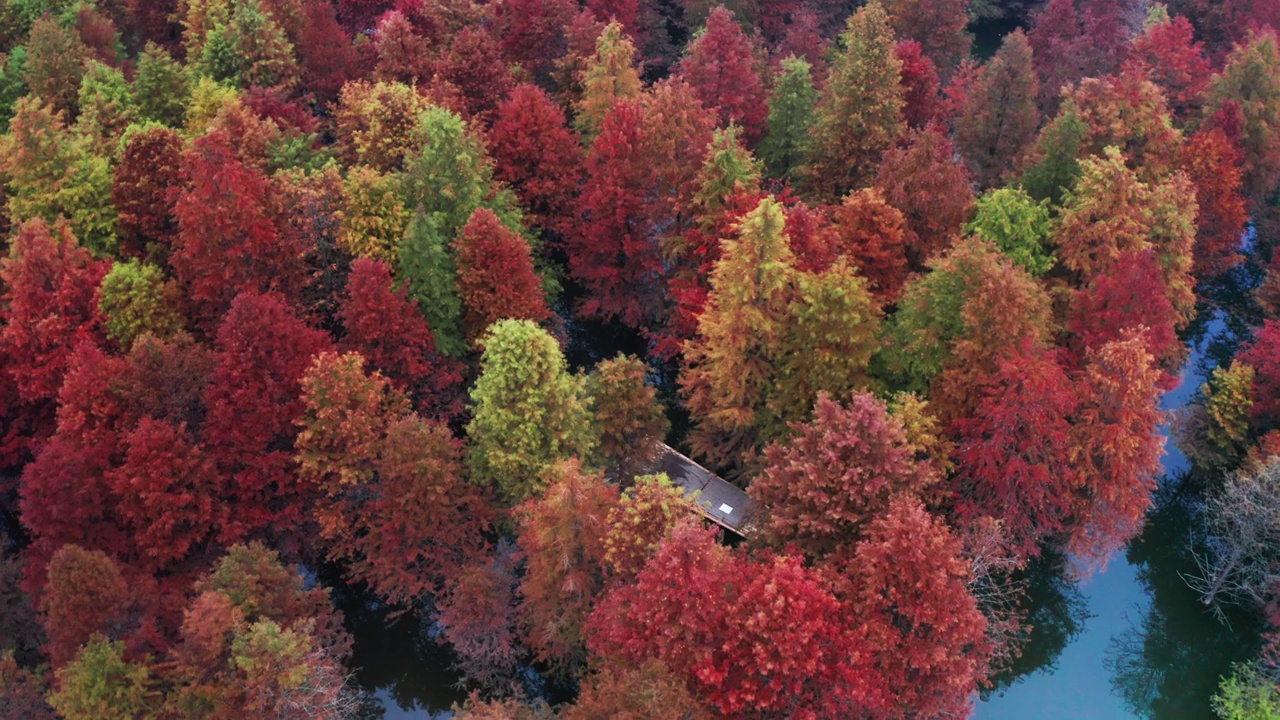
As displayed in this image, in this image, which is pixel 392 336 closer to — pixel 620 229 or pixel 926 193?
pixel 620 229

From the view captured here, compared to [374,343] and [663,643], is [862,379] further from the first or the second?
[374,343]

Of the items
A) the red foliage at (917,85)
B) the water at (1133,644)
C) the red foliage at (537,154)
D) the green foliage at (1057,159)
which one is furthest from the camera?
the red foliage at (917,85)

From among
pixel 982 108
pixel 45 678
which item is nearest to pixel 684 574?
pixel 45 678

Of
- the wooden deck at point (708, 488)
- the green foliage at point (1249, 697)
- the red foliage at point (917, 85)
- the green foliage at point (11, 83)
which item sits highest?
the red foliage at point (917, 85)

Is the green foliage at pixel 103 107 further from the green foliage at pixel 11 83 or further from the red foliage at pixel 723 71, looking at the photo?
the red foliage at pixel 723 71

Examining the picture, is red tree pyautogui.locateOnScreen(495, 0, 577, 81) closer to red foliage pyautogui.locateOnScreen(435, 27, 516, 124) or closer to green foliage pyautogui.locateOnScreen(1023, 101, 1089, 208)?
red foliage pyautogui.locateOnScreen(435, 27, 516, 124)

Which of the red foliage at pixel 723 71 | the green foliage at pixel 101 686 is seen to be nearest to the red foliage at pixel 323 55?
the red foliage at pixel 723 71

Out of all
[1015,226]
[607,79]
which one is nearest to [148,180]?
[607,79]

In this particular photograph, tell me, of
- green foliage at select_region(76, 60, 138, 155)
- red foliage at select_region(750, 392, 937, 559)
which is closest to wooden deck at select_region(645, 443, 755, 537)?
red foliage at select_region(750, 392, 937, 559)
